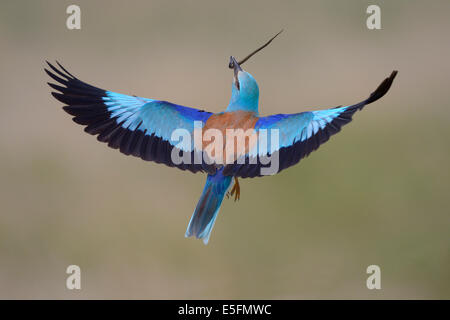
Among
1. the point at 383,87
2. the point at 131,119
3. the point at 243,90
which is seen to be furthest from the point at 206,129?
the point at 383,87

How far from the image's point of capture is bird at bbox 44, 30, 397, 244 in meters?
1.55

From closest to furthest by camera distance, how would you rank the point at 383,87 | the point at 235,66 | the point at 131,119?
the point at 383,87, the point at 235,66, the point at 131,119

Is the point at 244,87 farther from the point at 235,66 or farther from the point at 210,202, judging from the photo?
the point at 210,202

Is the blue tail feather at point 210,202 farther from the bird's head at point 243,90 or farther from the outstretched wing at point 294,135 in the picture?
the bird's head at point 243,90

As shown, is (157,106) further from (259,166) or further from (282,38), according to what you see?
(282,38)

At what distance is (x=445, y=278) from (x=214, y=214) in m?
2.21

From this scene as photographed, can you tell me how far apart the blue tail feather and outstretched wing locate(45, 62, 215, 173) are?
0.16 ft

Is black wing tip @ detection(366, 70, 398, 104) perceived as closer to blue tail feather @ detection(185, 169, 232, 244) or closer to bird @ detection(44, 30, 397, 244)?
bird @ detection(44, 30, 397, 244)

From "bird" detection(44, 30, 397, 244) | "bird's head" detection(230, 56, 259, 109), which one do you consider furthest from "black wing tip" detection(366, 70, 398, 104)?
"bird's head" detection(230, 56, 259, 109)

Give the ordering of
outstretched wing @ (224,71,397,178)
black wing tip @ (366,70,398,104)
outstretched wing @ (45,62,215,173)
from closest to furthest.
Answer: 1. black wing tip @ (366,70,398,104)
2. outstretched wing @ (224,71,397,178)
3. outstretched wing @ (45,62,215,173)

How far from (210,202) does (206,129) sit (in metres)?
0.18

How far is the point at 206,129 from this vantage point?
1.60m

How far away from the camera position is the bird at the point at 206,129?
1.55m

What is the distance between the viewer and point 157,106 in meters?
1.73
